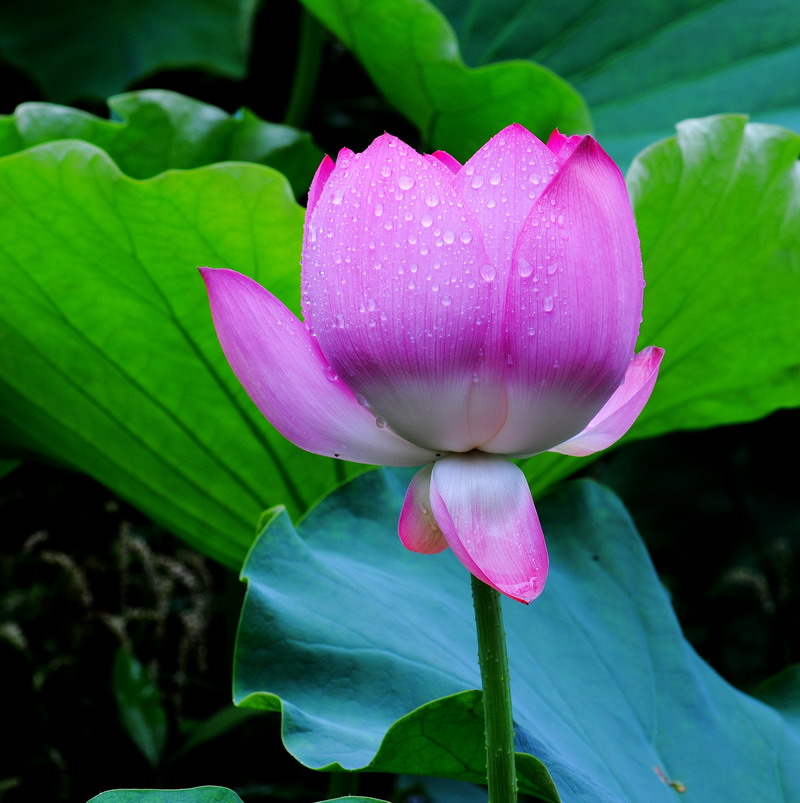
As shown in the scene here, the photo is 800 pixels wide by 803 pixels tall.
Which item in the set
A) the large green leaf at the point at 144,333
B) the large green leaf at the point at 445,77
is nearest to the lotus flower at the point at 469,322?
the large green leaf at the point at 144,333

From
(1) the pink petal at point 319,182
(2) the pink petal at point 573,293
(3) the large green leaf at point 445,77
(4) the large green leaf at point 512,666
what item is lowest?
(4) the large green leaf at point 512,666

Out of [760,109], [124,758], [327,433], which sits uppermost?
[760,109]

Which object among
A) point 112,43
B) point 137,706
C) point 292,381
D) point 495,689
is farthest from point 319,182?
point 112,43

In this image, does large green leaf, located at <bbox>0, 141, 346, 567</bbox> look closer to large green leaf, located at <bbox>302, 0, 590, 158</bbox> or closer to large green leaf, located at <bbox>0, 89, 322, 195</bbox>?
large green leaf, located at <bbox>0, 89, 322, 195</bbox>

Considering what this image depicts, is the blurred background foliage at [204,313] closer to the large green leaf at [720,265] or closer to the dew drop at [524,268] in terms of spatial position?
the large green leaf at [720,265]

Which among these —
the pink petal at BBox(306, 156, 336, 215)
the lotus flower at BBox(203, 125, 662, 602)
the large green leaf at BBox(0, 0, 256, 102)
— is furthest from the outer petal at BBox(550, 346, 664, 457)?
the large green leaf at BBox(0, 0, 256, 102)

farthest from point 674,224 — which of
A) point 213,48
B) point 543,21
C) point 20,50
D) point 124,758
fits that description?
point 20,50

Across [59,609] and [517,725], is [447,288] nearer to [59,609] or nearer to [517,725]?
[517,725]
